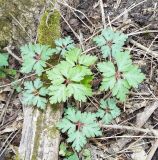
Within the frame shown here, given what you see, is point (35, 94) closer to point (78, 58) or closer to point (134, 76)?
point (78, 58)

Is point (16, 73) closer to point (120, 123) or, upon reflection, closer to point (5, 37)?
point (5, 37)

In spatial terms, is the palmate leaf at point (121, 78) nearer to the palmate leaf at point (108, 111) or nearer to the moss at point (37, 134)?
the palmate leaf at point (108, 111)

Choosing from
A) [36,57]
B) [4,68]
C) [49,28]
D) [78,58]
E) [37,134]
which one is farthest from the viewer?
[4,68]

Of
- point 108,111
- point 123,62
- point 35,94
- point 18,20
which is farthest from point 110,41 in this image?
point 18,20

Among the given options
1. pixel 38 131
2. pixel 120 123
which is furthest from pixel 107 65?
pixel 38 131

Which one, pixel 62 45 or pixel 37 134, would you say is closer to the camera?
pixel 37 134

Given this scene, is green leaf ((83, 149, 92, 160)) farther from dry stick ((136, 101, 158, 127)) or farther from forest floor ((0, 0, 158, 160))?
dry stick ((136, 101, 158, 127))
